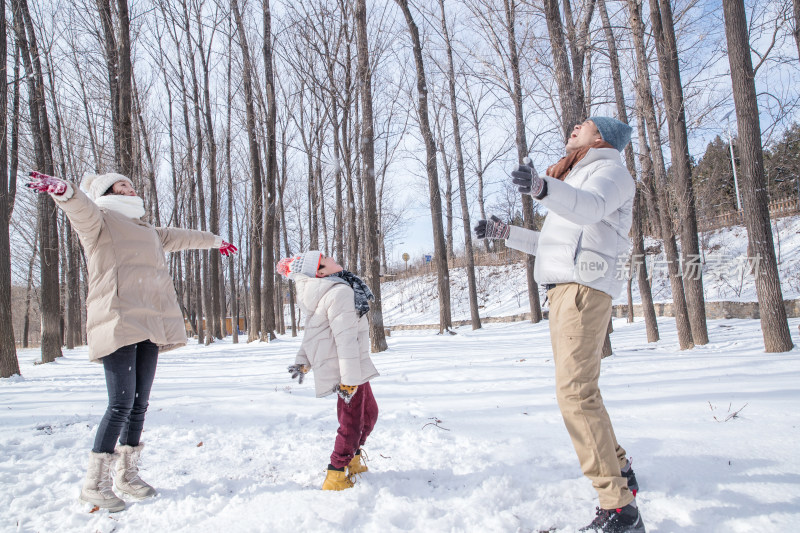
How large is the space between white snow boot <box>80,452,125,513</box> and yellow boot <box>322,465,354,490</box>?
3.71ft

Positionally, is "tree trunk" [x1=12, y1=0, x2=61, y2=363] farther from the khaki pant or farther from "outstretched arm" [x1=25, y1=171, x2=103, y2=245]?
the khaki pant

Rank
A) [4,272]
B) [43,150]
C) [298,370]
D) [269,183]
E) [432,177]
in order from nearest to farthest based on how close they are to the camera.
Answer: [298,370]
[4,272]
[43,150]
[432,177]
[269,183]

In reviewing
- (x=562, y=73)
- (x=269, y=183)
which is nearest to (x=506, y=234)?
(x=562, y=73)

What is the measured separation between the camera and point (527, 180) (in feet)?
5.55

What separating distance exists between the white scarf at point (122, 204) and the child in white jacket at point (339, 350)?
0.98 metres

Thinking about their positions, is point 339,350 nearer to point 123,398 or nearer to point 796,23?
point 123,398

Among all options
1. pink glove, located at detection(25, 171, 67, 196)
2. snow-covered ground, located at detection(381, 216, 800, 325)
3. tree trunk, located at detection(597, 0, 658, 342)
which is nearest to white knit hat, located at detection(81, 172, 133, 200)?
pink glove, located at detection(25, 171, 67, 196)

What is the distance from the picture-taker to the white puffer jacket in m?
1.90

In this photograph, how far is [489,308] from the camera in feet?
82.3

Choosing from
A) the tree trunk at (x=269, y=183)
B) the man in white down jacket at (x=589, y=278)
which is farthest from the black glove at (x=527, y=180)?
the tree trunk at (x=269, y=183)

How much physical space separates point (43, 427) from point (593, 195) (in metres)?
4.73

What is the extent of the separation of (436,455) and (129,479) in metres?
1.90

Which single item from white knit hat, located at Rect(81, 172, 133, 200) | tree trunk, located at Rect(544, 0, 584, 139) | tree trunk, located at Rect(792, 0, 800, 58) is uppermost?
tree trunk, located at Rect(792, 0, 800, 58)

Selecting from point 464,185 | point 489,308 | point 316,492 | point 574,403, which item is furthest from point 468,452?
point 489,308
